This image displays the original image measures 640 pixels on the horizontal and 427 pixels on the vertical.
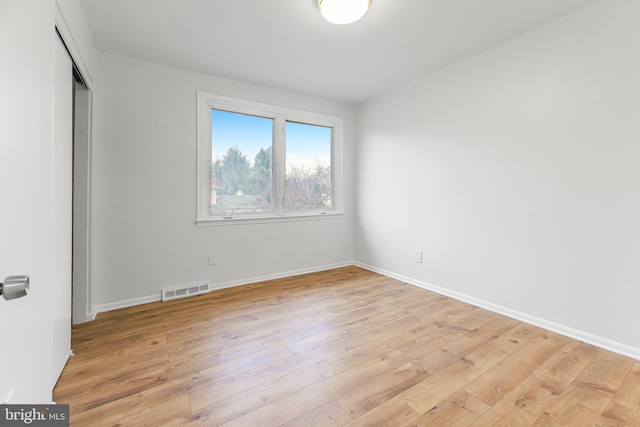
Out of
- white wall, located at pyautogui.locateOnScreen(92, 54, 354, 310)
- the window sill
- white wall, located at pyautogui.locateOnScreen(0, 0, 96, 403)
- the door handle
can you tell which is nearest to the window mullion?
the window sill

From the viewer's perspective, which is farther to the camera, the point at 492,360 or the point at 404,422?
the point at 492,360

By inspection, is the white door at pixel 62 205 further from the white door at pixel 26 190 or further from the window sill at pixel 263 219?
the window sill at pixel 263 219

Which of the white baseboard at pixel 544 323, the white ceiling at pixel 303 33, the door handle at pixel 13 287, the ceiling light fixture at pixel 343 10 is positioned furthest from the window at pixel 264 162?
the door handle at pixel 13 287

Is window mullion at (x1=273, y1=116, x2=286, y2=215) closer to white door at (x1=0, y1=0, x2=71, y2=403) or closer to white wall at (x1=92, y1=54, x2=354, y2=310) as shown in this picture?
white wall at (x1=92, y1=54, x2=354, y2=310)

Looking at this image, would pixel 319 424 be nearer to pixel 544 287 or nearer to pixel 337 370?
pixel 337 370

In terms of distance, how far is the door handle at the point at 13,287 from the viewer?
629mm

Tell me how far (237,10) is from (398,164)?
2.38 m

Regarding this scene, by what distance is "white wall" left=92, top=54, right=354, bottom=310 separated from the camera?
2658mm

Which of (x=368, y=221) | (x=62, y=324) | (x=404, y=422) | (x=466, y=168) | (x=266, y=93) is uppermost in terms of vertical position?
(x=266, y=93)

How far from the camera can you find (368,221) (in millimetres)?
4086

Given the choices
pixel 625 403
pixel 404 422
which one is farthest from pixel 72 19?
pixel 625 403

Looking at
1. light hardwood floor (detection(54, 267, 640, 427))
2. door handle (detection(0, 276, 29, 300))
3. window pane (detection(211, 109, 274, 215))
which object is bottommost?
light hardwood floor (detection(54, 267, 640, 427))

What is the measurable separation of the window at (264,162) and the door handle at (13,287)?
2.54 metres

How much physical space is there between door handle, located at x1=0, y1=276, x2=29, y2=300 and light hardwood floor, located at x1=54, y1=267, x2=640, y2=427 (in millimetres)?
1036
